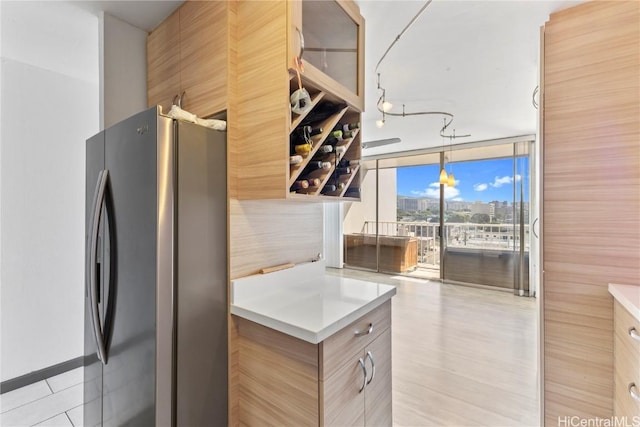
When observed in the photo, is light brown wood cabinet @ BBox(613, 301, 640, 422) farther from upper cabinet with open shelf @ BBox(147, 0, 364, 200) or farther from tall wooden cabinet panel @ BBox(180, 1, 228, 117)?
tall wooden cabinet panel @ BBox(180, 1, 228, 117)

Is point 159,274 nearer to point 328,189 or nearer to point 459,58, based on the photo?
point 328,189

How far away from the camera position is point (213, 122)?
4.53 feet

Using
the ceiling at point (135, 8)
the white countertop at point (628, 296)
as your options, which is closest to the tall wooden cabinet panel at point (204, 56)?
the ceiling at point (135, 8)

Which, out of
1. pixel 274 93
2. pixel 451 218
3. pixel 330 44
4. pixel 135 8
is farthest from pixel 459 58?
pixel 451 218

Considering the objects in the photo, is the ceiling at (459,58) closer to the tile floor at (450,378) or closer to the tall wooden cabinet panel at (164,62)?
the tall wooden cabinet panel at (164,62)

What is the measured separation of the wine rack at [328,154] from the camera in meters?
1.38

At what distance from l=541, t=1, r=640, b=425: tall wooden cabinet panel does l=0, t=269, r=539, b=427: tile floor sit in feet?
1.76

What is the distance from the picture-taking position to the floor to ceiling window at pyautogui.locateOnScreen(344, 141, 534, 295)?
4.65 metres

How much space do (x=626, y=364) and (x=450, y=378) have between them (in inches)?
50.9

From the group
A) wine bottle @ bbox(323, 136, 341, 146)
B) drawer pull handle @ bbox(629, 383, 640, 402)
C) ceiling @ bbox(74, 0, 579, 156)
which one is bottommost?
drawer pull handle @ bbox(629, 383, 640, 402)

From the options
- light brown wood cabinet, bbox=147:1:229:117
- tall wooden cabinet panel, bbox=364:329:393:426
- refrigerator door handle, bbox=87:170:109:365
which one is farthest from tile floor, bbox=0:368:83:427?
light brown wood cabinet, bbox=147:1:229:117

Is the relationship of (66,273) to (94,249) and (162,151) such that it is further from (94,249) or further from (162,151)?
(162,151)

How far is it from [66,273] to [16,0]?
1839mm

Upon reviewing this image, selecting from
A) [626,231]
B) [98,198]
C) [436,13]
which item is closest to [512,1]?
[436,13]
